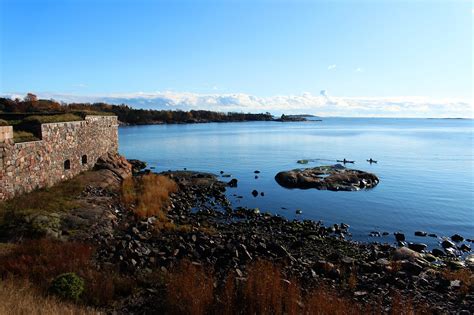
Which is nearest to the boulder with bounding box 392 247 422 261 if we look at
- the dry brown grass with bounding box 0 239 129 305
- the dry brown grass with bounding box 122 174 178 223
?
the dry brown grass with bounding box 122 174 178 223

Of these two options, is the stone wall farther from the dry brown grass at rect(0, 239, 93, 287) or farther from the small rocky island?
the small rocky island

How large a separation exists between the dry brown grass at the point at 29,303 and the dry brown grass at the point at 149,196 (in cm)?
979

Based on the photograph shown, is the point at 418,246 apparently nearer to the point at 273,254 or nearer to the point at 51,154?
the point at 273,254

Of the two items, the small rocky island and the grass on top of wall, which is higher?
the grass on top of wall

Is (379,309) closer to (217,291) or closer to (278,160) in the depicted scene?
(217,291)

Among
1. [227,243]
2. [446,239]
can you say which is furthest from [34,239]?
[446,239]

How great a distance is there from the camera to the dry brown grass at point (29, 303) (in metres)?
6.66

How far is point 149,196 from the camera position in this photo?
22.8 meters

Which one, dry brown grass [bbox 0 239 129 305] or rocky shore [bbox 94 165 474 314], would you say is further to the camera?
rocky shore [bbox 94 165 474 314]

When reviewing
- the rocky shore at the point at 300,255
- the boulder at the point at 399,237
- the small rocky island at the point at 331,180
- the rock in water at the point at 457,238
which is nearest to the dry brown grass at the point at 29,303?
the rocky shore at the point at 300,255

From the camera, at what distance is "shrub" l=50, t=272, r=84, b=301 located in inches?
315

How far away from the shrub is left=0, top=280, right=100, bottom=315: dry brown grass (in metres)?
0.27

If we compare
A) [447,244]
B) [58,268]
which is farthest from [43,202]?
[447,244]

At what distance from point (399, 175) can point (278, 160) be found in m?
17.3
